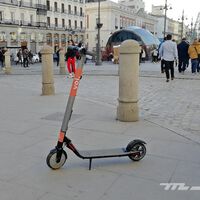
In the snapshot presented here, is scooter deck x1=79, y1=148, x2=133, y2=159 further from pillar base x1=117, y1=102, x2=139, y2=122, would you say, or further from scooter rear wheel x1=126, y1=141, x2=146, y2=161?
pillar base x1=117, y1=102, x2=139, y2=122

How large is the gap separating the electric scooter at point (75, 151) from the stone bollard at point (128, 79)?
1992mm

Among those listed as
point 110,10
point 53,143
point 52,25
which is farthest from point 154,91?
point 110,10

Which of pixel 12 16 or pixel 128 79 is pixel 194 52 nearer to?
pixel 128 79

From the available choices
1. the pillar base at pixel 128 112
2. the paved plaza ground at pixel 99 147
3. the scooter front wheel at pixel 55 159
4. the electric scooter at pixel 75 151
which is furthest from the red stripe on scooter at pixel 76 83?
the pillar base at pixel 128 112

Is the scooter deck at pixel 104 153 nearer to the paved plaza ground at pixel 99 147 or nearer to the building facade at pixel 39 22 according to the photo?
the paved plaza ground at pixel 99 147

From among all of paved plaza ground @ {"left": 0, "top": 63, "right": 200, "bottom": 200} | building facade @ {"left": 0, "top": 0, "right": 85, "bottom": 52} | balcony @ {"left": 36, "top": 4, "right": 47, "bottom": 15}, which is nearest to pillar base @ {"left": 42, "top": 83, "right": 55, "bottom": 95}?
paved plaza ground @ {"left": 0, "top": 63, "right": 200, "bottom": 200}

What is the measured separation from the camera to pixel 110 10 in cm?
7538

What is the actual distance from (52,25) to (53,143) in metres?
66.0

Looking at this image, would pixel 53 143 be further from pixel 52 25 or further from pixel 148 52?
pixel 52 25

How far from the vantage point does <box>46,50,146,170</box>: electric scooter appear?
12.5ft

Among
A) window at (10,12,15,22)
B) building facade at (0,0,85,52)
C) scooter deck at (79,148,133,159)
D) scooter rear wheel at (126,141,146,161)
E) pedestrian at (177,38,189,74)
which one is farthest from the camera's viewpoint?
window at (10,12,15,22)

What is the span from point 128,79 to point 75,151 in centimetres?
251

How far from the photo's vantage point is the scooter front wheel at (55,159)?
3800 mm

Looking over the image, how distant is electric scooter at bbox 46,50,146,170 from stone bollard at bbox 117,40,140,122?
199 cm
